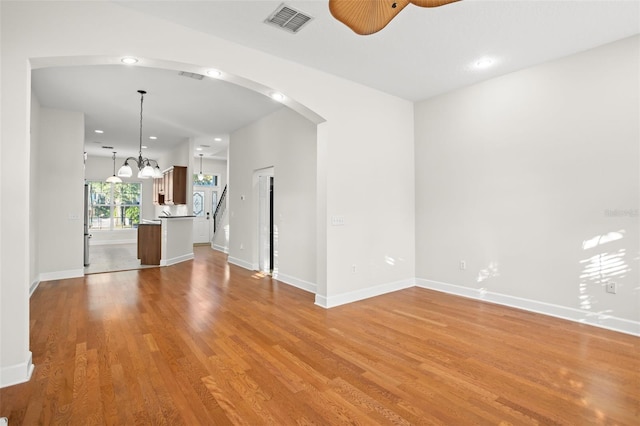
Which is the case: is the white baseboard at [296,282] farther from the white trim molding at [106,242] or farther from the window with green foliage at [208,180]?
the white trim molding at [106,242]

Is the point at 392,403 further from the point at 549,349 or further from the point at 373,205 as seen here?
the point at 373,205

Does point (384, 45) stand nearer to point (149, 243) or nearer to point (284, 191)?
point (284, 191)

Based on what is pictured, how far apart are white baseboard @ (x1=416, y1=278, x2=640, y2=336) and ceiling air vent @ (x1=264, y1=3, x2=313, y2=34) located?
4283 millimetres

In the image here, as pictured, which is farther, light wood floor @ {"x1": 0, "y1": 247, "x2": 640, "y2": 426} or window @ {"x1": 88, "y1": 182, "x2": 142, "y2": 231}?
window @ {"x1": 88, "y1": 182, "x2": 142, "y2": 231}

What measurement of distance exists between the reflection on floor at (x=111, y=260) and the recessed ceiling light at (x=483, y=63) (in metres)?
7.47

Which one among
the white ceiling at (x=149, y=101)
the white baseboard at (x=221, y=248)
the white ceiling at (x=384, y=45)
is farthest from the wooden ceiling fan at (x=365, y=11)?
the white baseboard at (x=221, y=248)

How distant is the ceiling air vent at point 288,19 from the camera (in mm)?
2941

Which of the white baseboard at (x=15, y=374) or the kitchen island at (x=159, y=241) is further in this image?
the kitchen island at (x=159, y=241)

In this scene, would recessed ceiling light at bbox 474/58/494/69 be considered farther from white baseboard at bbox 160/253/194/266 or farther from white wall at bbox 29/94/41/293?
white baseboard at bbox 160/253/194/266

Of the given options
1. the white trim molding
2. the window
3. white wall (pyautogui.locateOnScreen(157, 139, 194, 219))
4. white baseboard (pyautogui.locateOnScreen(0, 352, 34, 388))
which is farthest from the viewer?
the window

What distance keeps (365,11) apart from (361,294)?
3822 mm

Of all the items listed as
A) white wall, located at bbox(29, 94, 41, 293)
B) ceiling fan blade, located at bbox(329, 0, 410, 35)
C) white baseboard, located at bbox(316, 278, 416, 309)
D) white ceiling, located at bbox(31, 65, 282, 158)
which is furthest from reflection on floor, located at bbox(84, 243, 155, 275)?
ceiling fan blade, located at bbox(329, 0, 410, 35)

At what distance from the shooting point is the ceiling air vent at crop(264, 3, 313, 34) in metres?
2.94

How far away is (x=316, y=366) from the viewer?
2.65 m
